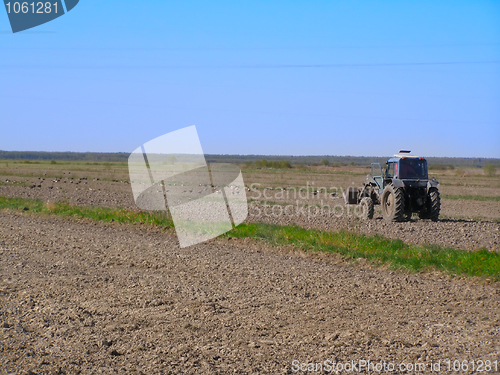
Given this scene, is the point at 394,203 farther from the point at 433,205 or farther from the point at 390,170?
the point at 390,170

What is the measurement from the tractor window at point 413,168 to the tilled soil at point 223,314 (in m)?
6.73

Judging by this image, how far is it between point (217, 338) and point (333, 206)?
17.6 meters

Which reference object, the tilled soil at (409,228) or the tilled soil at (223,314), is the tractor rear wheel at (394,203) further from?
the tilled soil at (223,314)

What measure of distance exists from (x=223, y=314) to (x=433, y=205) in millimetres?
11330

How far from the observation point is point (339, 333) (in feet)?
19.0

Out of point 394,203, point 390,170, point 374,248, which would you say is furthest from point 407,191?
point 374,248

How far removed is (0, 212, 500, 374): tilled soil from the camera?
5.09 meters

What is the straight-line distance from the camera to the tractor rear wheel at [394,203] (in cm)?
1536

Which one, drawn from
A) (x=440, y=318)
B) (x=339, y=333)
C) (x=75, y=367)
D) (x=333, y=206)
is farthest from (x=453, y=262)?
(x=333, y=206)

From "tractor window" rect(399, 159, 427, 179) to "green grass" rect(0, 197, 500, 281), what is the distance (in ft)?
15.9

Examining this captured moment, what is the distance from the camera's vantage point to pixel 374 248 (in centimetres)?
1084

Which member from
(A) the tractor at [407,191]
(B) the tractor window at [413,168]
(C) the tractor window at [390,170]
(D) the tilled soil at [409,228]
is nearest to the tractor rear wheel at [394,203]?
(A) the tractor at [407,191]

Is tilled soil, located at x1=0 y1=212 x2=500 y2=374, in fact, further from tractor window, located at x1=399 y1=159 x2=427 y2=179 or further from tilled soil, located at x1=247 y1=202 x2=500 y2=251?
tractor window, located at x1=399 y1=159 x2=427 y2=179

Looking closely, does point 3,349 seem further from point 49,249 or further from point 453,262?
point 453,262
